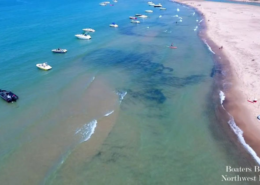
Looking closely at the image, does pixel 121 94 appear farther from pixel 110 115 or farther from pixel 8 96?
pixel 8 96

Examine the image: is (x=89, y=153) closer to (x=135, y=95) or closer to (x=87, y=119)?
(x=87, y=119)

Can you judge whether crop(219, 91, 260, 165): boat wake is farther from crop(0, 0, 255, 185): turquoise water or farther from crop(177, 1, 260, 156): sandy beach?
crop(0, 0, 255, 185): turquoise water

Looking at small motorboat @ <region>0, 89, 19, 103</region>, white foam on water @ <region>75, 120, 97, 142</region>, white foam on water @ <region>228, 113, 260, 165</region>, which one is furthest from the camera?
small motorboat @ <region>0, 89, 19, 103</region>

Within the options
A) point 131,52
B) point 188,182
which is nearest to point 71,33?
point 131,52

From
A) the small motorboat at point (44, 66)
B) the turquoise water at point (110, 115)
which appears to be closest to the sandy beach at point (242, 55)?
the turquoise water at point (110, 115)

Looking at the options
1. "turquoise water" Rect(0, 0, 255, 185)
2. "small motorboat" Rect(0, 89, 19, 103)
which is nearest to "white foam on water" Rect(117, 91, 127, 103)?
"turquoise water" Rect(0, 0, 255, 185)

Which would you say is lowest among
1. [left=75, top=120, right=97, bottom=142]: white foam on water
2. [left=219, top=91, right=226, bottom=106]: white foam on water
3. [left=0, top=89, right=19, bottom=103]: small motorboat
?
[left=75, top=120, right=97, bottom=142]: white foam on water

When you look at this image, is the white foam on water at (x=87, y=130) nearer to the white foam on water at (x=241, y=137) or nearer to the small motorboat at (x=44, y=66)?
the white foam on water at (x=241, y=137)

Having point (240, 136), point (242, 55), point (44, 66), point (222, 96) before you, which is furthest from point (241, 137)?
point (44, 66)
